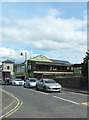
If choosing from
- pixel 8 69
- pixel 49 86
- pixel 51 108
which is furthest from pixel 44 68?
pixel 51 108

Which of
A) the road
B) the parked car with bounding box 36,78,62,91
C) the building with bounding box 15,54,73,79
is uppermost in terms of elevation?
the building with bounding box 15,54,73,79

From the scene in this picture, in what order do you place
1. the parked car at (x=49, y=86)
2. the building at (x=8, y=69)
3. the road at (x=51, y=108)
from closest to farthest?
the road at (x=51, y=108) < the parked car at (x=49, y=86) < the building at (x=8, y=69)

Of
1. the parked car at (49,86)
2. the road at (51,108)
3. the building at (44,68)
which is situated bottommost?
the road at (51,108)

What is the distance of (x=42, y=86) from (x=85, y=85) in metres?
6.73

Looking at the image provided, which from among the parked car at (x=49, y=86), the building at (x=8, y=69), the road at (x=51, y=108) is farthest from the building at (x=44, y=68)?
the road at (x=51, y=108)

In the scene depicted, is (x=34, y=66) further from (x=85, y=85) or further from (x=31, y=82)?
(x=85, y=85)

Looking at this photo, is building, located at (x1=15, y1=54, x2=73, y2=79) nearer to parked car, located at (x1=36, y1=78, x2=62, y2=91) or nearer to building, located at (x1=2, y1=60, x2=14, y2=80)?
building, located at (x1=2, y1=60, x2=14, y2=80)

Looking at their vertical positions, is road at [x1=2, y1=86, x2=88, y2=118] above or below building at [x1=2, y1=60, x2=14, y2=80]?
below

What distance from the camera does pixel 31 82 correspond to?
43.3 m

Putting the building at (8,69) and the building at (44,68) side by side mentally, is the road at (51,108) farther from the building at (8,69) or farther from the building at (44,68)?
the building at (8,69)

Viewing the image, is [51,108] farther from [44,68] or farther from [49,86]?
[44,68]

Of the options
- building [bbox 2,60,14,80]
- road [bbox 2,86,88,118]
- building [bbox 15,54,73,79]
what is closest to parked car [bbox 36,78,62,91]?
road [bbox 2,86,88,118]

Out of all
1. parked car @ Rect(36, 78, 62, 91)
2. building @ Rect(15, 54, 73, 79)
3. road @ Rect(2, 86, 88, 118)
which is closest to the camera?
road @ Rect(2, 86, 88, 118)

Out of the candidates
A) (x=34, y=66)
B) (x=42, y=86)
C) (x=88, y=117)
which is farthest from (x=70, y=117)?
(x=34, y=66)
